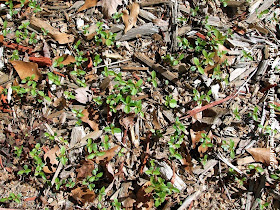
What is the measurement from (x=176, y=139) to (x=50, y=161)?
3.97ft

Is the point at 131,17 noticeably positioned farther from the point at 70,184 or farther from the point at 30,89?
the point at 70,184

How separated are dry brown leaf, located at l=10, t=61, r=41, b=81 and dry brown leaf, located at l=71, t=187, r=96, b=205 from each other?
116cm

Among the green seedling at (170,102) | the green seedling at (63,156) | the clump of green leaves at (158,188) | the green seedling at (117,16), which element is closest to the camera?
the clump of green leaves at (158,188)

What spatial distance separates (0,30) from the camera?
2.85 meters

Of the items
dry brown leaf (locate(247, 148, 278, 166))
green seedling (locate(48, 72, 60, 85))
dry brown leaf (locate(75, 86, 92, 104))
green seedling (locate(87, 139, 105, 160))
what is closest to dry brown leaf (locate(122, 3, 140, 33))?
dry brown leaf (locate(75, 86, 92, 104))

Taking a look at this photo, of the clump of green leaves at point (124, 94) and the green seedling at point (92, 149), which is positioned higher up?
the clump of green leaves at point (124, 94)

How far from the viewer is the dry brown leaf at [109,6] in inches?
113

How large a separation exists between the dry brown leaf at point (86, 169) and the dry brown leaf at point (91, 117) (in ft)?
1.06

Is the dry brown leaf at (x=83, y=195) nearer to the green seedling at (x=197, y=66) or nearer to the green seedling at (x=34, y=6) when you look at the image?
the green seedling at (x=197, y=66)

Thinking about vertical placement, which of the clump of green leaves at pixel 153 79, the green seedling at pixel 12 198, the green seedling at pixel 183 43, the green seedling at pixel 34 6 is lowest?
the green seedling at pixel 12 198

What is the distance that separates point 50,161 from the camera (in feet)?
8.57

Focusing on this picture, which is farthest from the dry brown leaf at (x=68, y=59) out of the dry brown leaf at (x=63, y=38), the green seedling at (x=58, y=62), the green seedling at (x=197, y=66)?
the green seedling at (x=197, y=66)

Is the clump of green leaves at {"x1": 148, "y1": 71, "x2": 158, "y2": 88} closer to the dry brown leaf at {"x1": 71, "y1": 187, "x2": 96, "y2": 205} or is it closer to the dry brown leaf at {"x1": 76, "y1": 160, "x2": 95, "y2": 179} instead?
the dry brown leaf at {"x1": 76, "y1": 160, "x2": 95, "y2": 179}

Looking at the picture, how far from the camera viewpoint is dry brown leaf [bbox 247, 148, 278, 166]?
2699mm
